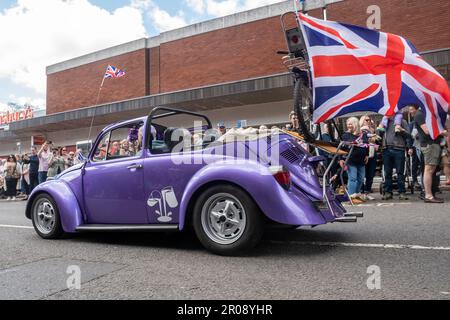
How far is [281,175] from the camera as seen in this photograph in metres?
3.86

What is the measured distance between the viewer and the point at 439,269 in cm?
336

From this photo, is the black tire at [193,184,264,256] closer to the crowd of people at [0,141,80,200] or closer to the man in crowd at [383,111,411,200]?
the man in crowd at [383,111,411,200]

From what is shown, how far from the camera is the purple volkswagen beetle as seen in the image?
385cm

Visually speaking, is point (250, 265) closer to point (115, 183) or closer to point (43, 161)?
point (115, 183)

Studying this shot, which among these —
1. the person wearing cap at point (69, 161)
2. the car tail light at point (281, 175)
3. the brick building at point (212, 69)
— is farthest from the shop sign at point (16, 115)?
the car tail light at point (281, 175)

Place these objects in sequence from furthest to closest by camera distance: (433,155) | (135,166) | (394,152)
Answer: (394,152) → (433,155) → (135,166)

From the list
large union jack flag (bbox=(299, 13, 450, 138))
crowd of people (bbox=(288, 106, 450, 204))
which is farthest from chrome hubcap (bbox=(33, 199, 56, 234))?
crowd of people (bbox=(288, 106, 450, 204))

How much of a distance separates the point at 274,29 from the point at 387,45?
1746 centimetres

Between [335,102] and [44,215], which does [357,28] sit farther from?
[44,215]

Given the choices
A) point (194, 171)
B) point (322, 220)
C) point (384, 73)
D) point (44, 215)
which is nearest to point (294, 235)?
point (322, 220)

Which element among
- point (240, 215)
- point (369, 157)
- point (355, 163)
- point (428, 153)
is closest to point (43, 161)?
point (355, 163)

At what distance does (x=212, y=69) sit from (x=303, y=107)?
61.9 feet

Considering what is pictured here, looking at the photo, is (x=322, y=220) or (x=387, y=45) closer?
(x=322, y=220)

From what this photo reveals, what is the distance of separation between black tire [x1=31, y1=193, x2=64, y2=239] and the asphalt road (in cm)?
12
